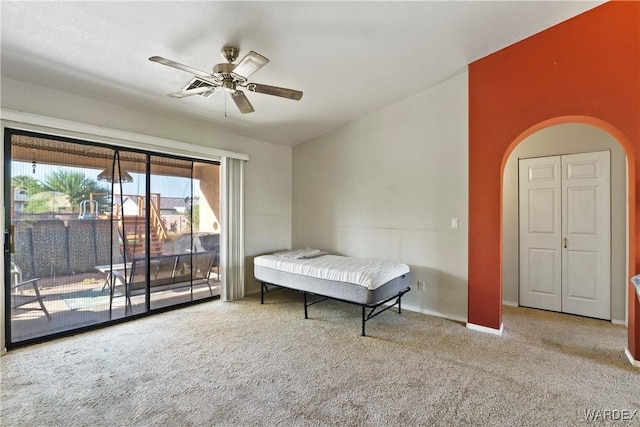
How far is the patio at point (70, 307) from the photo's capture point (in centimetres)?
300

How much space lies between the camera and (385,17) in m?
2.50

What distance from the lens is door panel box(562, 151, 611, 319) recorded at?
3676 millimetres

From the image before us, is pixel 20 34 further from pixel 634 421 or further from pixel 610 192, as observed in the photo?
pixel 610 192

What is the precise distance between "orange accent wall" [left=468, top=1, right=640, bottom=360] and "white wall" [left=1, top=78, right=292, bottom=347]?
3.11 m

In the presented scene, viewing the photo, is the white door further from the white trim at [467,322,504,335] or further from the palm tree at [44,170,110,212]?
the palm tree at [44,170,110,212]

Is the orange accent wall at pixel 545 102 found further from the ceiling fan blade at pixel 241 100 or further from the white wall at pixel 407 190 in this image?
the ceiling fan blade at pixel 241 100

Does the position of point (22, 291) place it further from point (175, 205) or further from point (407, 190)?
point (407, 190)

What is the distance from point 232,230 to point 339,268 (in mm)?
1876

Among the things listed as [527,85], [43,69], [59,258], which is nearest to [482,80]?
[527,85]

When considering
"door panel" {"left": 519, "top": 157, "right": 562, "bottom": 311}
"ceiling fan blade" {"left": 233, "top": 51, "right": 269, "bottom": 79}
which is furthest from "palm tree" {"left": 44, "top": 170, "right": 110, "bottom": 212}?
"door panel" {"left": 519, "top": 157, "right": 562, "bottom": 311}

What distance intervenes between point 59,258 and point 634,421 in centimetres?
494

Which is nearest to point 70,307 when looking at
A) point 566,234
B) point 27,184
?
point 27,184

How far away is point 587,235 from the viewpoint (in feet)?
12.4

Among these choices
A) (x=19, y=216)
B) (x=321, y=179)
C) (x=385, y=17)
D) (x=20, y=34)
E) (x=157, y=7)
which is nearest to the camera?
(x=157, y=7)
